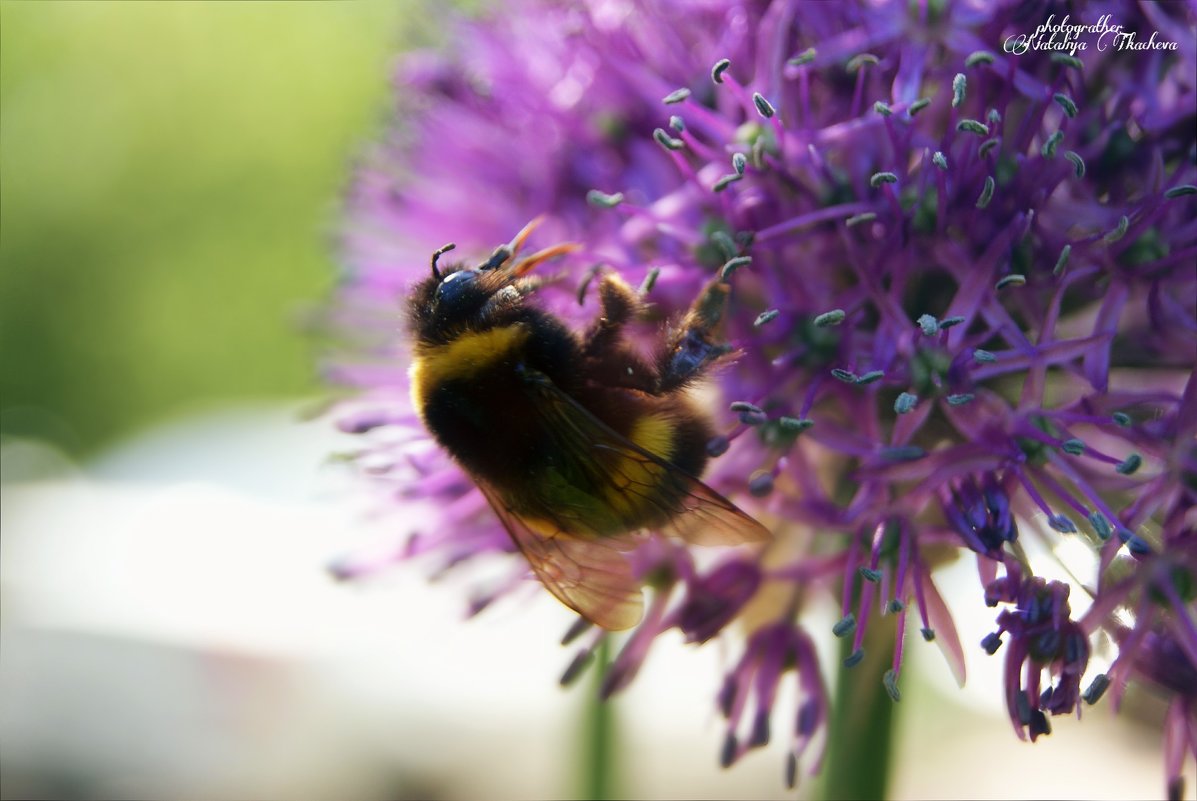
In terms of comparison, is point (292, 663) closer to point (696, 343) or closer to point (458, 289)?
point (458, 289)

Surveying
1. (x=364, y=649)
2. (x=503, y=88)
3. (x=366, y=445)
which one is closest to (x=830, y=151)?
(x=503, y=88)

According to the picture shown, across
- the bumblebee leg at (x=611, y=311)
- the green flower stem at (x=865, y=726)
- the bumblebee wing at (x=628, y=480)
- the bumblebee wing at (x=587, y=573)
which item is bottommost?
the green flower stem at (x=865, y=726)

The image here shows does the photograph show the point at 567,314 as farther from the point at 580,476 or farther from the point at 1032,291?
the point at 1032,291

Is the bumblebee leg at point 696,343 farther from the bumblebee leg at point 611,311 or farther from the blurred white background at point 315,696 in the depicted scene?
the blurred white background at point 315,696

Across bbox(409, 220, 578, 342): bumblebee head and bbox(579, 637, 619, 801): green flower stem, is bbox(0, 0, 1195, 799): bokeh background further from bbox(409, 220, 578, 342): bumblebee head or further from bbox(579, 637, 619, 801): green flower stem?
bbox(409, 220, 578, 342): bumblebee head

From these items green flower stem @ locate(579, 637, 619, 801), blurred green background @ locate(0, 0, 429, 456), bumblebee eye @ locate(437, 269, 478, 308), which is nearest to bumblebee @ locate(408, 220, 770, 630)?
bumblebee eye @ locate(437, 269, 478, 308)

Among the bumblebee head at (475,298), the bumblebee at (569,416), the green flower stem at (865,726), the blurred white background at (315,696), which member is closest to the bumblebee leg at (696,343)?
the bumblebee at (569,416)
